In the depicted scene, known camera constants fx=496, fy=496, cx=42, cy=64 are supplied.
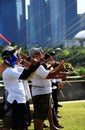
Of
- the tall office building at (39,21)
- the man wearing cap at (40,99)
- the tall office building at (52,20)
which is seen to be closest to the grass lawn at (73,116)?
the man wearing cap at (40,99)

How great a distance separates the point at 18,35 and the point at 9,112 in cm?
8638

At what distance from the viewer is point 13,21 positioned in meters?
99.0

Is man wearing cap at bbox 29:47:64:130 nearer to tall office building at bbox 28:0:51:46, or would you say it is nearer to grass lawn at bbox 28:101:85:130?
grass lawn at bbox 28:101:85:130

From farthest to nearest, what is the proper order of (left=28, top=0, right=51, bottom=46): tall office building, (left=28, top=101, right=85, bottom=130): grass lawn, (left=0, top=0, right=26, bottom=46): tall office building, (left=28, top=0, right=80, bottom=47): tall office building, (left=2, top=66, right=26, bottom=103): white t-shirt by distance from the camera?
(left=0, top=0, right=26, bottom=46): tall office building → (left=28, top=0, right=51, bottom=46): tall office building → (left=28, top=0, right=80, bottom=47): tall office building → (left=28, top=101, right=85, bottom=130): grass lawn → (left=2, top=66, right=26, bottom=103): white t-shirt

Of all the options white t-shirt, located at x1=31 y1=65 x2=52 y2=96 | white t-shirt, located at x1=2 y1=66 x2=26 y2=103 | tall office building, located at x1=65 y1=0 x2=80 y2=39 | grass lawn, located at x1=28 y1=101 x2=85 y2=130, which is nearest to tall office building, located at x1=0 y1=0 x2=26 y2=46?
tall office building, located at x1=65 y1=0 x2=80 y2=39

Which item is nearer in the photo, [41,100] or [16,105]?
[16,105]

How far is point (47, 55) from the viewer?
8641mm

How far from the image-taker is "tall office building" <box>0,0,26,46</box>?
93.8 meters

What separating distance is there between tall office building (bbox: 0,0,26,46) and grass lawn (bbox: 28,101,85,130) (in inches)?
2998

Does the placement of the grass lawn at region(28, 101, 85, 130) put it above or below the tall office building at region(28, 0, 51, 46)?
below

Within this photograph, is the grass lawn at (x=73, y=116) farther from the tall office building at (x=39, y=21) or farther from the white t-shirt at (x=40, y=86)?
the tall office building at (x=39, y=21)

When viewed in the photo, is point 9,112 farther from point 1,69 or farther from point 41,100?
point 41,100

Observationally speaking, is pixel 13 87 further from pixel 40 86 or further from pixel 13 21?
pixel 13 21

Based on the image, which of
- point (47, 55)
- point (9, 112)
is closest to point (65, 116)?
point (47, 55)
